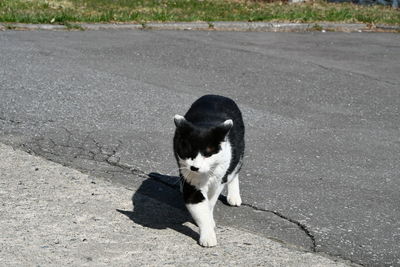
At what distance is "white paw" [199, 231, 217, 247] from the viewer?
427cm

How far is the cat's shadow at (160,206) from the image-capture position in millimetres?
4641

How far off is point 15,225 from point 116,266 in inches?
31.9

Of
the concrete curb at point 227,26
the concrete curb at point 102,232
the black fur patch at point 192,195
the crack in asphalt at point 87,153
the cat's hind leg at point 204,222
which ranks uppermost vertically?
the black fur patch at point 192,195

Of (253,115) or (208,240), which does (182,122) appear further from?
(253,115)

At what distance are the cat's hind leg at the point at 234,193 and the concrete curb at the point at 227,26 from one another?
283 inches

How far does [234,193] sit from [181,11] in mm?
9051

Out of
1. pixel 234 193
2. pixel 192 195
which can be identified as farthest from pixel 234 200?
pixel 192 195

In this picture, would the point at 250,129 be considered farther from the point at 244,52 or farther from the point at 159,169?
the point at 244,52

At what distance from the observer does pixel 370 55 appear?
11.2 m

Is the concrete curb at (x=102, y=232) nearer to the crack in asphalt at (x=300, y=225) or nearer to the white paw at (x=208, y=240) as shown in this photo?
the white paw at (x=208, y=240)

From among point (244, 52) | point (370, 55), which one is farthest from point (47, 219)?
point (370, 55)

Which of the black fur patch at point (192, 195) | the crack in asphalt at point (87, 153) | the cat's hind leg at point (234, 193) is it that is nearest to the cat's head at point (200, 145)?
the black fur patch at point (192, 195)

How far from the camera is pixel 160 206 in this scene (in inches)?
195

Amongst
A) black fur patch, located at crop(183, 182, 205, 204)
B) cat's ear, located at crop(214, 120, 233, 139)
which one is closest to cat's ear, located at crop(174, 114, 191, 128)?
cat's ear, located at crop(214, 120, 233, 139)
